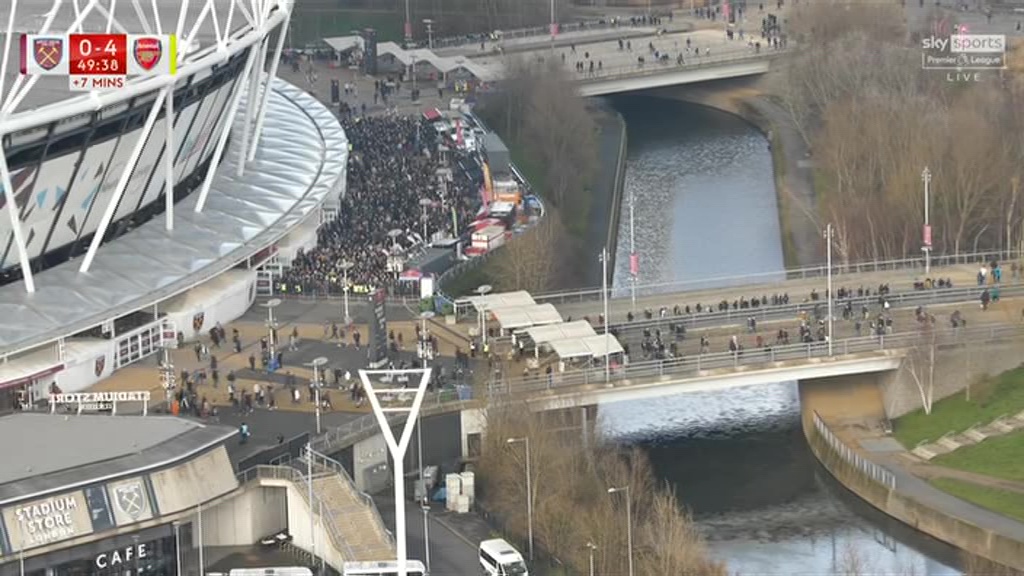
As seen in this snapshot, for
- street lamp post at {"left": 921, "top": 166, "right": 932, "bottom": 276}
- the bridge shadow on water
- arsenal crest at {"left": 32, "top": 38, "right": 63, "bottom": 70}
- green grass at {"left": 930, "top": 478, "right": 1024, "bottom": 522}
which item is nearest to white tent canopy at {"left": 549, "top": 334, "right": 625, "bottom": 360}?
the bridge shadow on water

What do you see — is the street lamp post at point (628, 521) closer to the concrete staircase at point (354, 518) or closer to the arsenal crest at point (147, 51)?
the concrete staircase at point (354, 518)

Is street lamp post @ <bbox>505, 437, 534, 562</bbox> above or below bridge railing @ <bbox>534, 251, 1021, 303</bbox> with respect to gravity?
below

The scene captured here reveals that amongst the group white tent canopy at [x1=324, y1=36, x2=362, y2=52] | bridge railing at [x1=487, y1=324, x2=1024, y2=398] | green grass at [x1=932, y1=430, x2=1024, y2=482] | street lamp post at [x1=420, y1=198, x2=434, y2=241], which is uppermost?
white tent canopy at [x1=324, y1=36, x2=362, y2=52]

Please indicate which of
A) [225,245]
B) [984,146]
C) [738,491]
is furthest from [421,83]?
[738,491]

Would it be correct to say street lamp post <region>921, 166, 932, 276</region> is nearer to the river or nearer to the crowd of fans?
the river

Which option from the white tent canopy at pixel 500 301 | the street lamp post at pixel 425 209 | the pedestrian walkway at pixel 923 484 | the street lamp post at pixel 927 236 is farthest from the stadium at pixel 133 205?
the street lamp post at pixel 927 236
